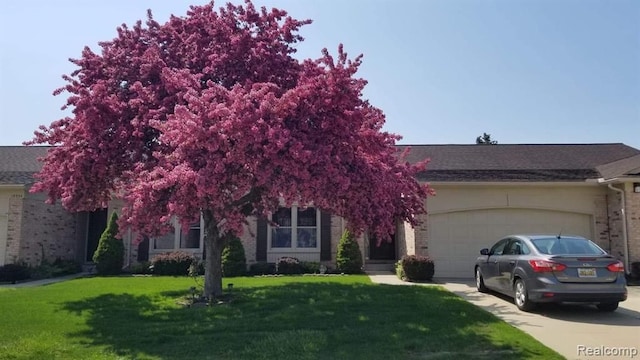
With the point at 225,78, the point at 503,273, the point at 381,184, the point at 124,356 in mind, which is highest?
the point at 225,78

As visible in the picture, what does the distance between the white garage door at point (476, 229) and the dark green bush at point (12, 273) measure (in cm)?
1317

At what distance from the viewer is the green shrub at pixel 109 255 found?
17656 millimetres

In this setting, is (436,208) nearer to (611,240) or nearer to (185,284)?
(611,240)

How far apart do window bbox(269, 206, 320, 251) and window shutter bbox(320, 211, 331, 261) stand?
8.1 inches

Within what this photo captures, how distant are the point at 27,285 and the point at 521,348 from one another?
46.7 feet

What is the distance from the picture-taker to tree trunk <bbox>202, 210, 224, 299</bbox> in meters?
11.1

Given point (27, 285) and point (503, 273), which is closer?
point (503, 273)

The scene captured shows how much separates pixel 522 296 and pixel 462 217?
7.02 metres

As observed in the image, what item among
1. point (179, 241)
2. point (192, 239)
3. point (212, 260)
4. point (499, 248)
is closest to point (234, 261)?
point (192, 239)

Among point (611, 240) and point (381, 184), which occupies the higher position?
point (381, 184)

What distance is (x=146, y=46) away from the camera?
11133 millimetres

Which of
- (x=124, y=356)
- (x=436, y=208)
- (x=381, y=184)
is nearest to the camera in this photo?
(x=124, y=356)

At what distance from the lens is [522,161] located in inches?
730

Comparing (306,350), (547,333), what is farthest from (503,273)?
(306,350)
